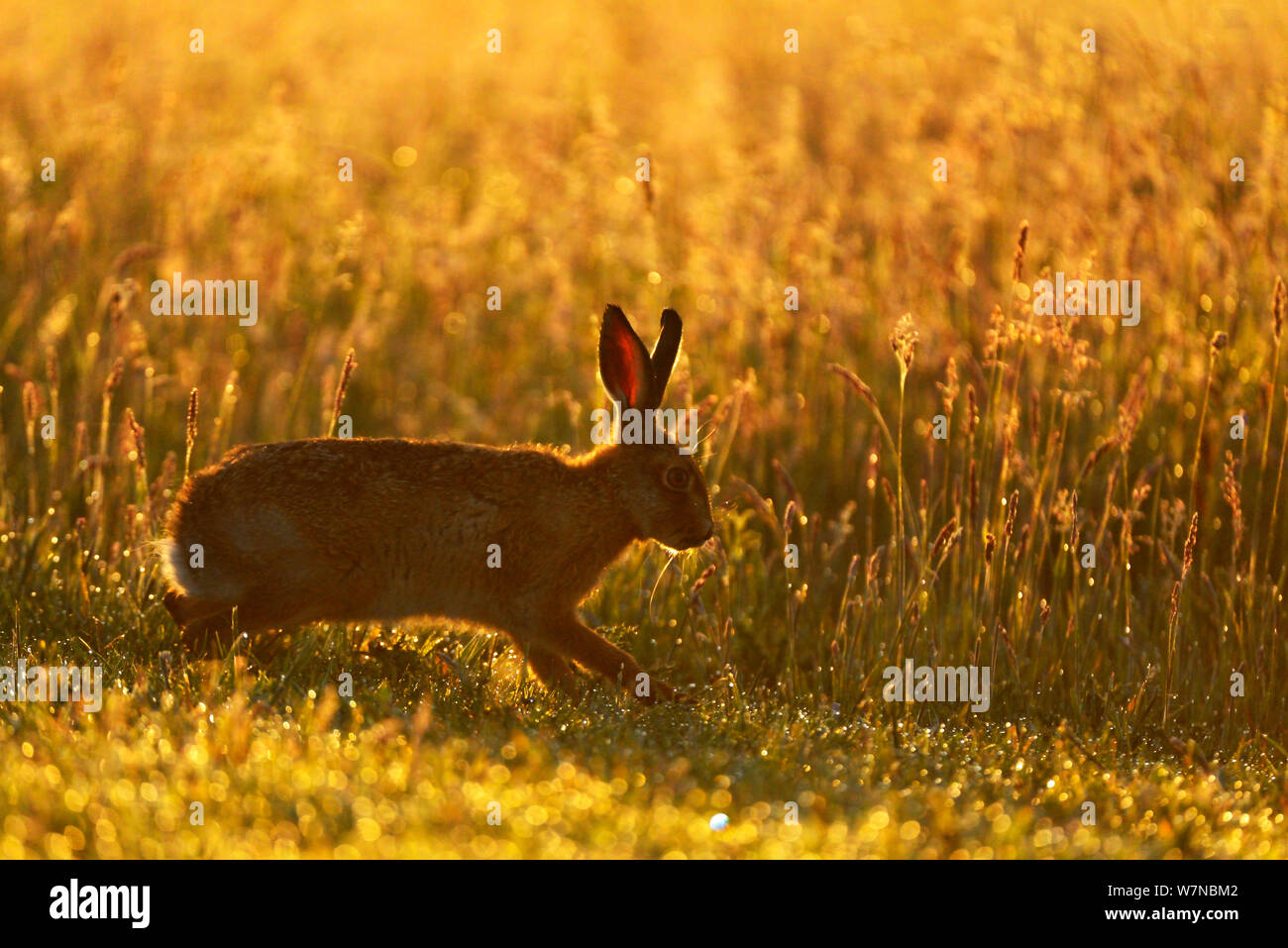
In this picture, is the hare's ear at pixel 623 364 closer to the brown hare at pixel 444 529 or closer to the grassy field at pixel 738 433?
the brown hare at pixel 444 529

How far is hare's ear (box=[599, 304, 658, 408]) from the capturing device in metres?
6.06

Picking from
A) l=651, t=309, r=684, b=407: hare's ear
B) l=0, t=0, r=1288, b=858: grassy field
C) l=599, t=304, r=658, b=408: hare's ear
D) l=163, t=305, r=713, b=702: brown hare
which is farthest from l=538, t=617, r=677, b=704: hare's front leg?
l=651, t=309, r=684, b=407: hare's ear

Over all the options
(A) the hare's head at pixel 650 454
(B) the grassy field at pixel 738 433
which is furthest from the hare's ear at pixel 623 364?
(B) the grassy field at pixel 738 433

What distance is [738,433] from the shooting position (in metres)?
8.14

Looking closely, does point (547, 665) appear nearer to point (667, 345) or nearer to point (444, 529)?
point (444, 529)

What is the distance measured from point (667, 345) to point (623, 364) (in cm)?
18

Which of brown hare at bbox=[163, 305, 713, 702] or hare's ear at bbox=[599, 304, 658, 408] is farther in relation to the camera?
hare's ear at bbox=[599, 304, 658, 408]

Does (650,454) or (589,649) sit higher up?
(650,454)

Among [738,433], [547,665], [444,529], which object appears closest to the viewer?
[444,529]

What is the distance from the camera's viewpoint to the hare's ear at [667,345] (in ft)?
20.1

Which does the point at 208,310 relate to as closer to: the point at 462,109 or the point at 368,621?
the point at 368,621

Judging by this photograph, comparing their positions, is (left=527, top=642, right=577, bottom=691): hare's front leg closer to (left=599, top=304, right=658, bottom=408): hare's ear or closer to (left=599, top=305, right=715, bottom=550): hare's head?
(left=599, top=305, right=715, bottom=550): hare's head

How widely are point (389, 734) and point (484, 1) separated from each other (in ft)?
60.5

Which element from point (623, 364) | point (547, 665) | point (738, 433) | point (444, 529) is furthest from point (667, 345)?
point (738, 433)
